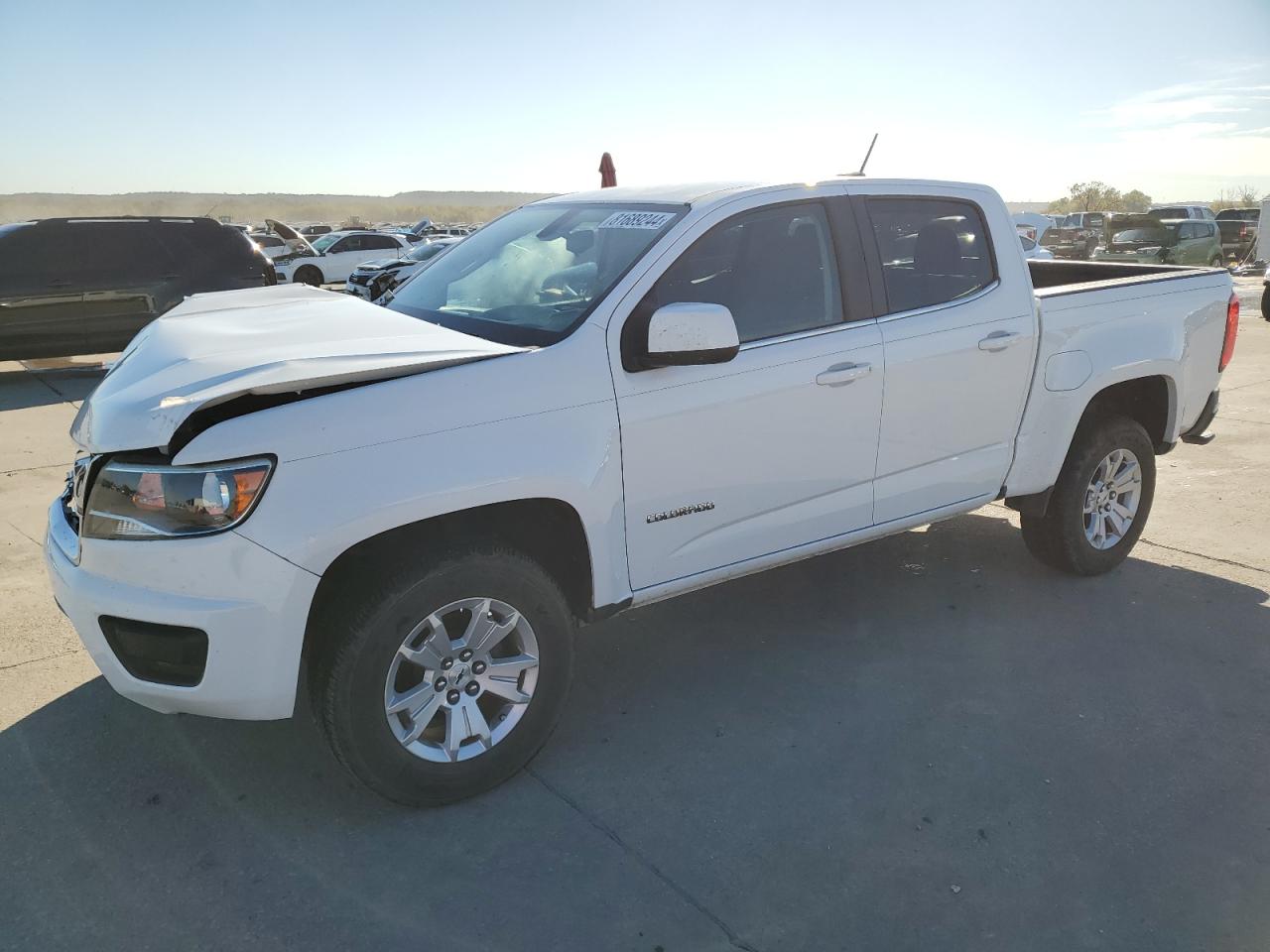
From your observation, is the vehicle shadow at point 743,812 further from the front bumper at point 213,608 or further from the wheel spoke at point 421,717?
the front bumper at point 213,608

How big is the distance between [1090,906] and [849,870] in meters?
0.64

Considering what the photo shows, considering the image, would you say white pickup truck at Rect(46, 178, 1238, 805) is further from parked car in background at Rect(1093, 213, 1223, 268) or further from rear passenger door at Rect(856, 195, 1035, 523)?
parked car in background at Rect(1093, 213, 1223, 268)

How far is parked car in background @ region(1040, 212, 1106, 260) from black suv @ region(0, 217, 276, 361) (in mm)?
23184

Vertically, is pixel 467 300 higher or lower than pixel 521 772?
higher

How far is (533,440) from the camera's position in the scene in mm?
3039

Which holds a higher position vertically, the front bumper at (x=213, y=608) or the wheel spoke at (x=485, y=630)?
the front bumper at (x=213, y=608)

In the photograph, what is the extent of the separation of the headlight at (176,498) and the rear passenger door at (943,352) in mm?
2342

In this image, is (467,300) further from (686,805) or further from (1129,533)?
(1129,533)

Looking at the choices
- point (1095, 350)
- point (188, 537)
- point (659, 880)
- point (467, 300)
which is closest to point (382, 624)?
point (188, 537)

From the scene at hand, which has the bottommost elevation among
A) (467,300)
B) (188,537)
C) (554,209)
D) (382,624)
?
(382,624)

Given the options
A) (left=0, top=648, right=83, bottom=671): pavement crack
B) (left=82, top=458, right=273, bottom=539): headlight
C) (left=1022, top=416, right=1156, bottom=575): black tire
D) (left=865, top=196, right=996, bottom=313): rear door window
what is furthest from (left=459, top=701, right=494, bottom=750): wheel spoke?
(left=1022, top=416, right=1156, bottom=575): black tire

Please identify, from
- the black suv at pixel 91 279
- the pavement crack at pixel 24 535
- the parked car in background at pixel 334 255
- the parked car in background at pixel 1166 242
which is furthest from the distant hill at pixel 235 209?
the pavement crack at pixel 24 535

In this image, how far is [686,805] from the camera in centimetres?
318

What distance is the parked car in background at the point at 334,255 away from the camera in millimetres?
24734
